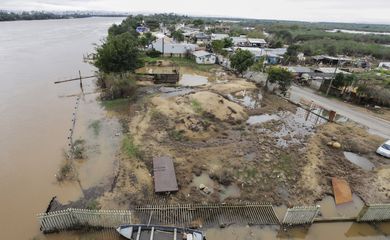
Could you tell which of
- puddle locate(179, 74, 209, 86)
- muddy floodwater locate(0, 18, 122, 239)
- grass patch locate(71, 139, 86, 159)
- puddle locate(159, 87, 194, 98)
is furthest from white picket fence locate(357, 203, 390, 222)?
puddle locate(179, 74, 209, 86)

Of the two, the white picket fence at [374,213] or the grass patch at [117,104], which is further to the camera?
the grass patch at [117,104]

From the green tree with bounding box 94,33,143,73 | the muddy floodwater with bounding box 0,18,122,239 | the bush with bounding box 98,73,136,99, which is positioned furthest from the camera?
the green tree with bounding box 94,33,143,73

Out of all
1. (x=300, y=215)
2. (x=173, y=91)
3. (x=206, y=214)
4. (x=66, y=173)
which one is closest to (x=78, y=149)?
(x=66, y=173)

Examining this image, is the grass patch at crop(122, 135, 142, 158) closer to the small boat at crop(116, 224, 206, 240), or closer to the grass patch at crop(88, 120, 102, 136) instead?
the grass patch at crop(88, 120, 102, 136)

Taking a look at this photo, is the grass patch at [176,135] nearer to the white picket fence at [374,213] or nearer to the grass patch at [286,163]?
the grass patch at [286,163]

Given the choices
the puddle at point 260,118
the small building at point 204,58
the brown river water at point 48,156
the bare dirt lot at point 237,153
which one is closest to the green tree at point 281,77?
the bare dirt lot at point 237,153

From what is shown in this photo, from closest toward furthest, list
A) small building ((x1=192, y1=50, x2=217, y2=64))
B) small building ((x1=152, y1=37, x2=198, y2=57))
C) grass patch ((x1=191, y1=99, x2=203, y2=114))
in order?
grass patch ((x1=191, y1=99, x2=203, y2=114))
small building ((x1=192, y1=50, x2=217, y2=64))
small building ((x1=152, y1=37, x2=198, y2=57))

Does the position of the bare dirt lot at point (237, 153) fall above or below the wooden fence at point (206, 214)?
below
